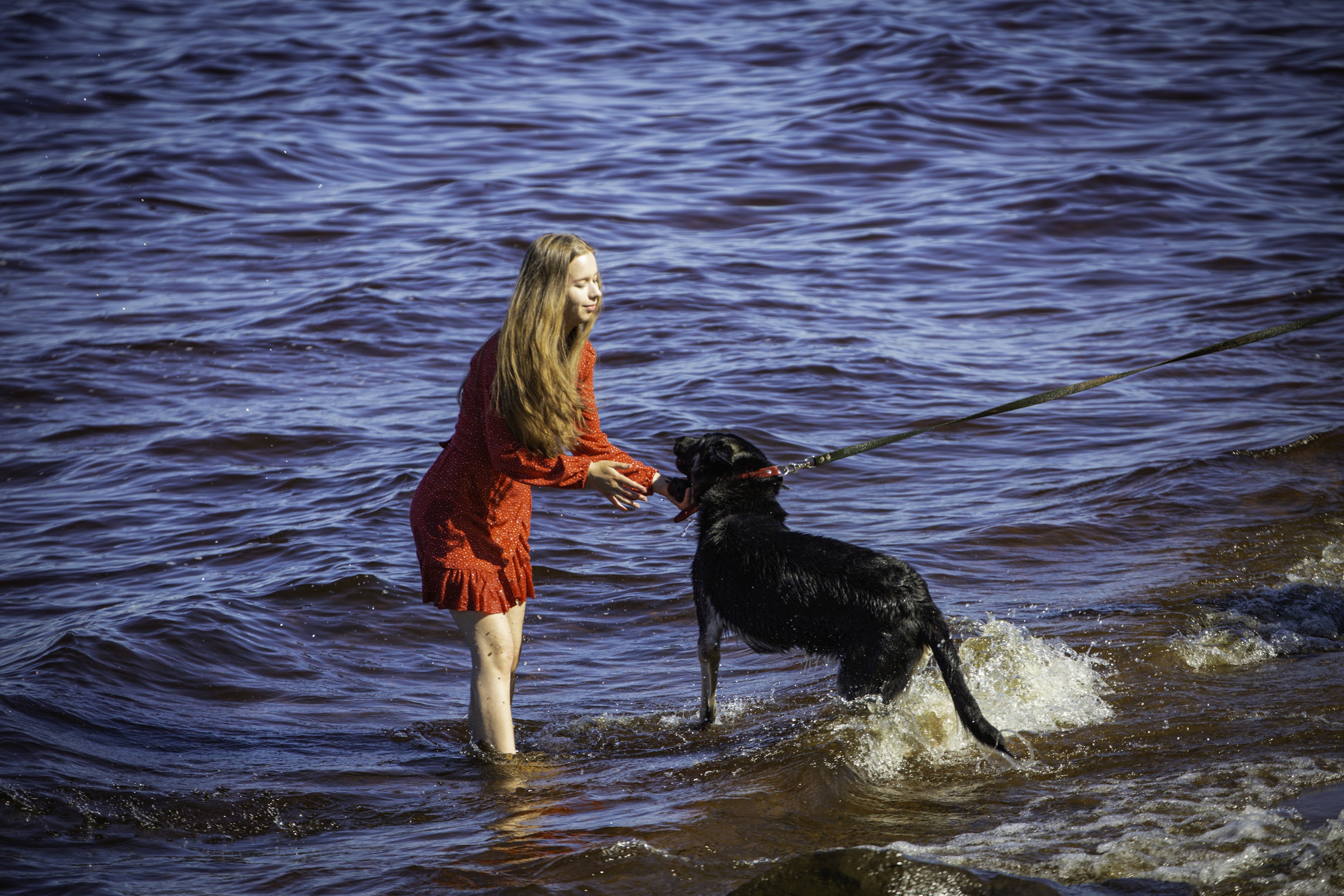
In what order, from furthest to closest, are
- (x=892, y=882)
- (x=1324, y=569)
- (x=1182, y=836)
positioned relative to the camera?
(x=1324, y=569)
(x=1182, y=836)
(x=892, y=882)

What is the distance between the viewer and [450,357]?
10609 millimetres

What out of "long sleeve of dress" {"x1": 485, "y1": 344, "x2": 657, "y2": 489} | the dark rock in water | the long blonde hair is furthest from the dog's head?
the dark rock in water

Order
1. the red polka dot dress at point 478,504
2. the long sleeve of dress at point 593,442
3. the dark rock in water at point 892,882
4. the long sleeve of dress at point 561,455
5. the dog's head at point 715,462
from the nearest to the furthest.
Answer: the dark rock in water at point 892,882 < the long sleeve of dress at point 561,455 < the red polka dot dress at point 478,504 < the long sleeve of dress at point 593,442 < the dog's head at point 715,462

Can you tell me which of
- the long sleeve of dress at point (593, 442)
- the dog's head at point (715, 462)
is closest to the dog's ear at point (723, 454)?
the dog's head at point (715, 462)

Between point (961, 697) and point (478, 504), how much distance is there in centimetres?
199

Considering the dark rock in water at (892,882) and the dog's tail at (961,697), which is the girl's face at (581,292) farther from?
the dark rock in water at (892,882)

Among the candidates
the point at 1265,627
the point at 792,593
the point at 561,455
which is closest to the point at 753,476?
the point at 792,593

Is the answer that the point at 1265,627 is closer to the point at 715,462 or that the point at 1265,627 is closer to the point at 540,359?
the point at 715,462

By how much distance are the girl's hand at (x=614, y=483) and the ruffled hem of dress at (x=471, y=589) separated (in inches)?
19.0

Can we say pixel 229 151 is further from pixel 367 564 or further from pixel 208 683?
pixel 208 683

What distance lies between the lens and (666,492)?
4.88 m

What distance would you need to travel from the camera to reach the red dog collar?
4.86m

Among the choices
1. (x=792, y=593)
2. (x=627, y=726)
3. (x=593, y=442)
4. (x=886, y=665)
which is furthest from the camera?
(x=627, y=726)

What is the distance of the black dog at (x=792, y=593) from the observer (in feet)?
13.9
